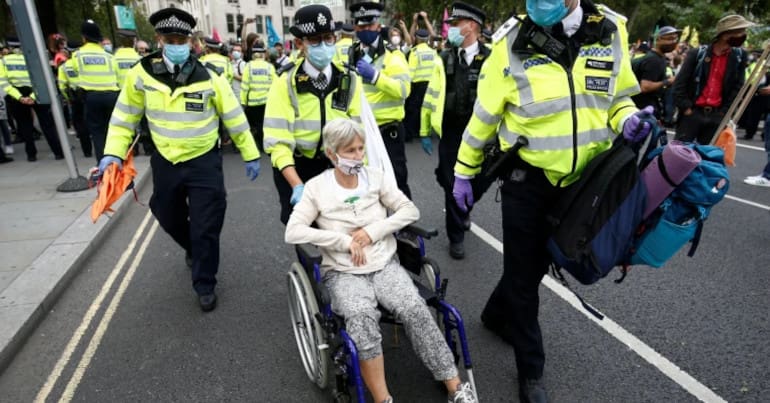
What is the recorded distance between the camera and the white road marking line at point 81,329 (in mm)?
2691

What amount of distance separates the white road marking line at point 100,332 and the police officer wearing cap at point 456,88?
278cm

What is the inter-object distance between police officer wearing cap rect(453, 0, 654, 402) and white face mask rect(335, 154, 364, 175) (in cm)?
61

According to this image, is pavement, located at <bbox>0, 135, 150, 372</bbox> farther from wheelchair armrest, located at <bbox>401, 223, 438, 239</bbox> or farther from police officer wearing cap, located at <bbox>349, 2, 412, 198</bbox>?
police officer wearing cap, located at <bbox>349, 2, 412, 198</bbox>

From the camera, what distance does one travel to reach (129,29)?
7.01 m

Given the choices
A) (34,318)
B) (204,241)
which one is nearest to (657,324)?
(204,241)

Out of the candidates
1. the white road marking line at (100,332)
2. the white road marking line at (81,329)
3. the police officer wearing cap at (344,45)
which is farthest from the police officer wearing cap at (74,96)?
the white road marking line at (100,332)

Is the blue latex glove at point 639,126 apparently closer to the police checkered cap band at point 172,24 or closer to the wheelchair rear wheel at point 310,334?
the wheelchair rear wheel at point 310,334

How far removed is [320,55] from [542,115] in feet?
4.94

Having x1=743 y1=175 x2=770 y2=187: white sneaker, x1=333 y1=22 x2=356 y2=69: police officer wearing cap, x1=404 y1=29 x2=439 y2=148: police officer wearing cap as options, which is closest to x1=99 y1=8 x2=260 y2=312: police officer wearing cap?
x1=333 y1=22 x2=356 y2=69: police officer wearing cap

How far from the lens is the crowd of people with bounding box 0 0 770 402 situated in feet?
6.91

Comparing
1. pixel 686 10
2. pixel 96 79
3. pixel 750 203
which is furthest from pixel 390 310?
pixel 686 10

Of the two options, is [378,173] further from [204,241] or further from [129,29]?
[129,29]

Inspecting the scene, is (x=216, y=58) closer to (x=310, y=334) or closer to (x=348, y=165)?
(x=348, y=165)

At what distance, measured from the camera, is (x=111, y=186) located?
3199 mm
